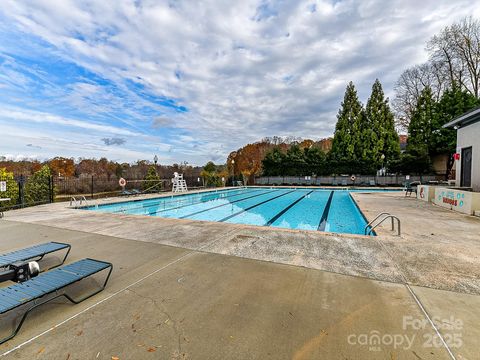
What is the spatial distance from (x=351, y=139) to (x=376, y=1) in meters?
19.1

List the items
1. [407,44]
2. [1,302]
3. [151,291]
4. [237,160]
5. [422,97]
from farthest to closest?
[237,160], [422,97], [407,44], [151,291], [1,302]

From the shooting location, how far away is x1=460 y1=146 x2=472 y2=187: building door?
9.38 m

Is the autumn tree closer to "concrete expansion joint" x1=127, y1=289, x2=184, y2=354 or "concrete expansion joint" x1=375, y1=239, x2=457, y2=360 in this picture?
"concrete expansion joint" x1=127, y1=289, x2=184, y2=354

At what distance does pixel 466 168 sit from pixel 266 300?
12.8 m

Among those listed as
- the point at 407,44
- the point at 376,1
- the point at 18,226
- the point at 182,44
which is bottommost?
the point at 18,226

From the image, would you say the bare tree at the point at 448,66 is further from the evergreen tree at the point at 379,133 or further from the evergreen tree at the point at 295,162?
the evergreen tree at the point at 295,162

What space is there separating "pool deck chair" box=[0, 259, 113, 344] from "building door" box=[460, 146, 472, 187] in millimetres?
13987

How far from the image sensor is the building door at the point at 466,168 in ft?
30.8

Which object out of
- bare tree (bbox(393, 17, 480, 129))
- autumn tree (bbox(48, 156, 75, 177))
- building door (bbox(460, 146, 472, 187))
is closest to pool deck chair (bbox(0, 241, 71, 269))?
building door (bbox(460, 146, 472, 187))

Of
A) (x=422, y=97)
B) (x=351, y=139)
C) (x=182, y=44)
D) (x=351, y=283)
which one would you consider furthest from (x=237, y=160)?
(x=351, y=283)

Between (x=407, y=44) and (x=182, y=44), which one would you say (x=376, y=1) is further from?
(x=182, y=44)

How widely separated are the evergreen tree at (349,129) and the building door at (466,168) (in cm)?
1422

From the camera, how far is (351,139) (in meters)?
24.1

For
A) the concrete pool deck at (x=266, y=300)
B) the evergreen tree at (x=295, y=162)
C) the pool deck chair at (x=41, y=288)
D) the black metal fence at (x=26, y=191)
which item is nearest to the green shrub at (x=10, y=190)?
the black metal fence at (x=26, y=191)
